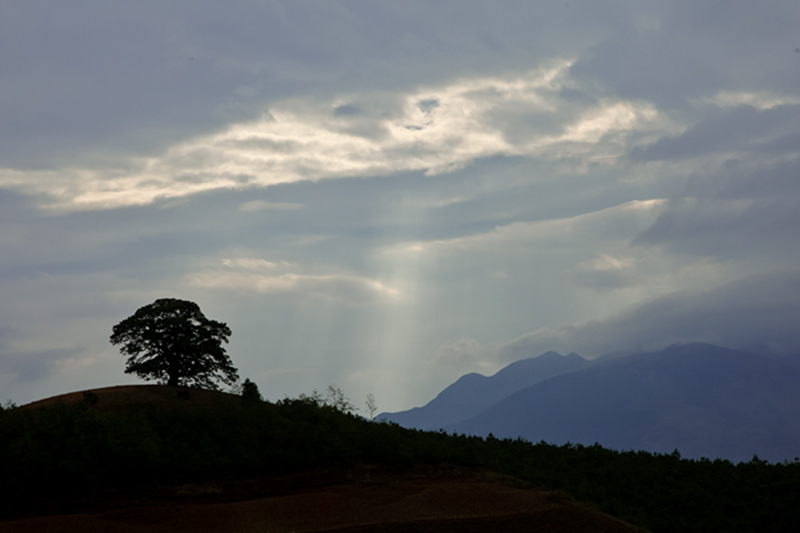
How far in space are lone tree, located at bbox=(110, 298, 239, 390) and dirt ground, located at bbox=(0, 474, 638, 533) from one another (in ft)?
48.0

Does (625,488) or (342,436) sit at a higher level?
(342,436)

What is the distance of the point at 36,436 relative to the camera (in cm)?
2516

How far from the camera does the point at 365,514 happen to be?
937 inches

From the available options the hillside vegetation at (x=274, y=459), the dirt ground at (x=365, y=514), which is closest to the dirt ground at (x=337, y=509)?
A: the dirt ground at (x=365, y=514)

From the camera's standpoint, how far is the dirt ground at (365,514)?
21.3 metres

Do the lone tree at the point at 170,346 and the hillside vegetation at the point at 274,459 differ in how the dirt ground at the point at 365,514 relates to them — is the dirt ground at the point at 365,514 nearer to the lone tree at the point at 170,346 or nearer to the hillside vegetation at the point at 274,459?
the hillside vegetation at the point at 274,459

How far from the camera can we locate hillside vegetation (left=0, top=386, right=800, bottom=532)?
23.8 metres

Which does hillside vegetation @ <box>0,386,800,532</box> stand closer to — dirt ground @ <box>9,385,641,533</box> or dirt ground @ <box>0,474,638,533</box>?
dirt ground @ <box>9,385,641,533</box>

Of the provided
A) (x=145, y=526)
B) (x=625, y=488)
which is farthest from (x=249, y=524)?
(x=625, y=488)

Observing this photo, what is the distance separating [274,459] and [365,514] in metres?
6.24

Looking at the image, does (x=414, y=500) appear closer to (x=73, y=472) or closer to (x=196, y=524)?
(x=196, y=524)

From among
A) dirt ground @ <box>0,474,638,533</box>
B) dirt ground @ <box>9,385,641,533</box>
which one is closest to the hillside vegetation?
dirt ground @ <box>9,385,641,533</box>

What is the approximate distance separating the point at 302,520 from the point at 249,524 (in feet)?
6.51

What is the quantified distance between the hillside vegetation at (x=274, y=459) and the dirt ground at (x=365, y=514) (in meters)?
1.80
